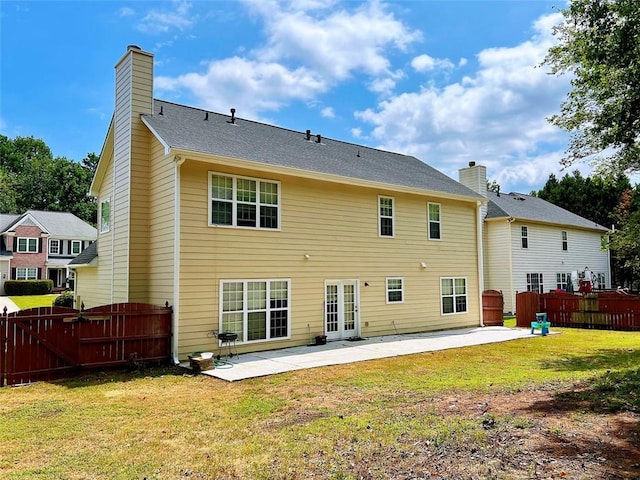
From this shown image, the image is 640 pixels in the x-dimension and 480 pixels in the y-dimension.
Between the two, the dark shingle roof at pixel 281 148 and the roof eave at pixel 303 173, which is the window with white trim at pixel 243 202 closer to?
the roof eave at pixel 303 173

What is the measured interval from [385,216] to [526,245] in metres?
12.8

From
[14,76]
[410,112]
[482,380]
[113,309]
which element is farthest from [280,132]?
[14,76]

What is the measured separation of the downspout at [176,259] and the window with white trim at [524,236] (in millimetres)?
19809

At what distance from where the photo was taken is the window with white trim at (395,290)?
15.5 metres

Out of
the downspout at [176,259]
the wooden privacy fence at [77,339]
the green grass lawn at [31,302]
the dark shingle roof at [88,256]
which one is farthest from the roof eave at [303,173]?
the green grass lawn at [31,302]

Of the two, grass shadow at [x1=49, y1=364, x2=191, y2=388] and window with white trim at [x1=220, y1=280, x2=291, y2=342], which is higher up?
window with white trim at [x1=220, y1=280, x2=291, y2=342]

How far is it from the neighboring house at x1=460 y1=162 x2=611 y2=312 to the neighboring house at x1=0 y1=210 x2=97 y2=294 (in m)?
33.9

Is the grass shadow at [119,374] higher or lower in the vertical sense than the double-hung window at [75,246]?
lower

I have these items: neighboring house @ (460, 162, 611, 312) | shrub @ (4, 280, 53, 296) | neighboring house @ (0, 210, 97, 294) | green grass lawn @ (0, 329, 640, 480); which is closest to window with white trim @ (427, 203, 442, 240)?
green grass lawn @ (0, 329, 640, 480)

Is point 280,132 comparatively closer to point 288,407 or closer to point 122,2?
point 122,2

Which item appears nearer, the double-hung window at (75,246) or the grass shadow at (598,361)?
the grass shadow at (598,361)

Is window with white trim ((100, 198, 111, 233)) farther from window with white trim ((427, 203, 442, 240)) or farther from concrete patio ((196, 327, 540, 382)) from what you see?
window with white trim ((427, 203, 442, 240))

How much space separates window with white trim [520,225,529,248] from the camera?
24406 mm

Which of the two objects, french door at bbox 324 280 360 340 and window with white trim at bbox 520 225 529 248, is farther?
window with white trim at bbox 520 225 529 248
